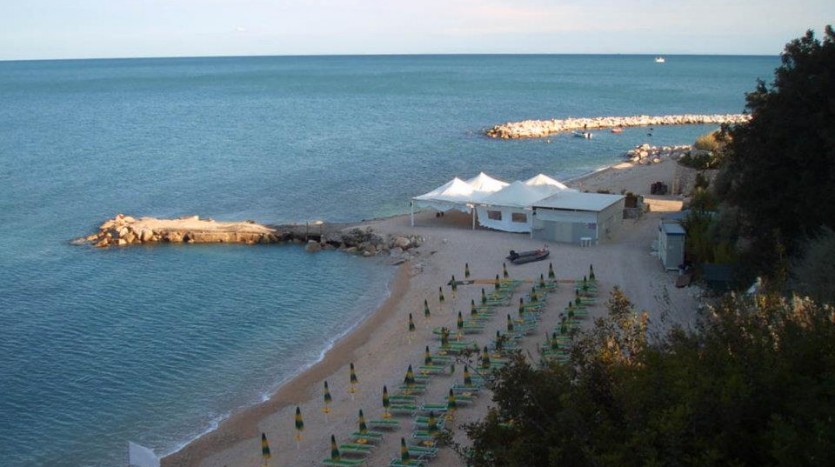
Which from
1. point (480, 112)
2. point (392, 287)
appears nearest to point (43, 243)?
point (392, 287)

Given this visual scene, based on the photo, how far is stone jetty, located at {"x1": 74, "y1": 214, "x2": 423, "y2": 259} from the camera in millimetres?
31453

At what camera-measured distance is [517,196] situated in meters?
29.7

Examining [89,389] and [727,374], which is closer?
[727,374]

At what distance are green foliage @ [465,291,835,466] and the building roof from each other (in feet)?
59.0

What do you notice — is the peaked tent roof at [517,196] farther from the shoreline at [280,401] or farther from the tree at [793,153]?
the tree at [793,153]

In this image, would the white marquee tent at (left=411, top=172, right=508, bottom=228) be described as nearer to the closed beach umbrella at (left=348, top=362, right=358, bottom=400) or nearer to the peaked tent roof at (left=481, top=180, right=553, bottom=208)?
the peaked tent roof at (left=481, top=180, right=553, bottom=208)

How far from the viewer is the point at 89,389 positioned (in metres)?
18.6

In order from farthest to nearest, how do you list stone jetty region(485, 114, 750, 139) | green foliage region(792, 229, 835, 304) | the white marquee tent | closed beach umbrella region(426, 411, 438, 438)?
stone jetty region(485, 114, 750, 139), the white marquee tent, green foliage region(792, 229, 835, 304), closed beach umbrella region(426, 411, 438, 438)

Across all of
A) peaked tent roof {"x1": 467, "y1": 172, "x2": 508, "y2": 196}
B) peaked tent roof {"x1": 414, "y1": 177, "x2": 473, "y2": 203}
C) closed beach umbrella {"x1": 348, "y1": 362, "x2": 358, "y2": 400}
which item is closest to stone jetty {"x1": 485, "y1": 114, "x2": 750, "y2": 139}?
peaked tent roof {"x1": 467, "y1": 172, "x2": 508, "y2": 196}

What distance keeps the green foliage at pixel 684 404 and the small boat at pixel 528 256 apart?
15990 millimetres

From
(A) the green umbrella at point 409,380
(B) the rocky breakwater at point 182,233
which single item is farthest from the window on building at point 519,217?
(A) the green umbrella at point 409,380

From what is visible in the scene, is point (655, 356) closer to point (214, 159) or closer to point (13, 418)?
point (13, 418)

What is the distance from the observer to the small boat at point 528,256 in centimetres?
2572

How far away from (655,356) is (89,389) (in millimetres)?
14335
